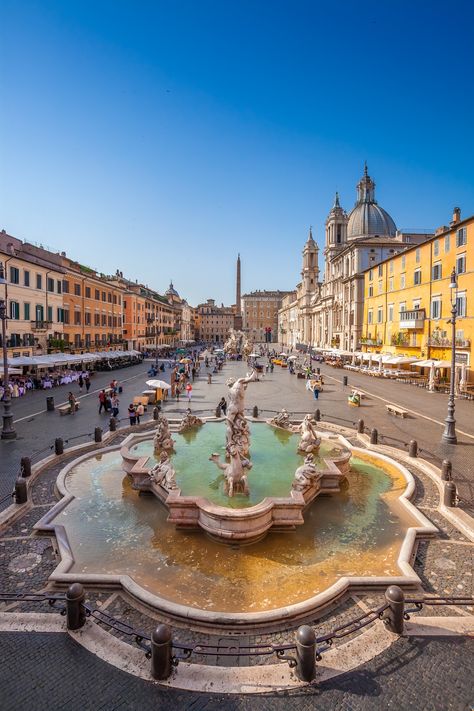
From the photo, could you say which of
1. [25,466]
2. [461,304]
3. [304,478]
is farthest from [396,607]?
[461,304]

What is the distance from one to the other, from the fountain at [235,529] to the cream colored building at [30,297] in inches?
904

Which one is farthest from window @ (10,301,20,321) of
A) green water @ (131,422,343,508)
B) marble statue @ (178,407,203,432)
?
green water @ (131,422,343,508)

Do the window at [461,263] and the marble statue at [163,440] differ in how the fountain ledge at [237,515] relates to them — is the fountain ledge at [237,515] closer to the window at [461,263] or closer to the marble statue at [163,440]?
the marble statue at [163,440]

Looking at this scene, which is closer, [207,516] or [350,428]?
[207,516]

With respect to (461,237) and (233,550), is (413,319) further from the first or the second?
(233,550)

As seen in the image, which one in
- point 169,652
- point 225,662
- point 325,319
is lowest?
point 225,662

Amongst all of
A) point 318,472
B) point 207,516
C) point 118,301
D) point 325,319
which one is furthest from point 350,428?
point 325,319

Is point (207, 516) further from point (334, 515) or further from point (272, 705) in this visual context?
point (272, 705)

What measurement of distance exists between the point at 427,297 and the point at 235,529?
113ft

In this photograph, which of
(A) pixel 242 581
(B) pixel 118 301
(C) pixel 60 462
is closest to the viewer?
(A) pixel 242 581

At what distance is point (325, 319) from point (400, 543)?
76434 millimetres

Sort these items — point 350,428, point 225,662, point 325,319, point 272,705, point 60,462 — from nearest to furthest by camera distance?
point 272,705 < point 225,662 < point 60,462 < point 350,428 < point 325,319

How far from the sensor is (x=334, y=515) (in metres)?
9.51

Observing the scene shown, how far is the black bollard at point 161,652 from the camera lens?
→ 4.77m
